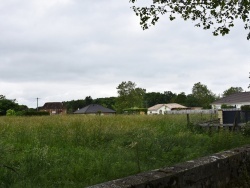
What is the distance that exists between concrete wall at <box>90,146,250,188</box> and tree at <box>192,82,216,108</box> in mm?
95720

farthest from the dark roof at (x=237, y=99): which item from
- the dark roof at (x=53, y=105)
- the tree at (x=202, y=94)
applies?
the dark roof at (x=53, y=105)

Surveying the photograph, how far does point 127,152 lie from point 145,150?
0.62m

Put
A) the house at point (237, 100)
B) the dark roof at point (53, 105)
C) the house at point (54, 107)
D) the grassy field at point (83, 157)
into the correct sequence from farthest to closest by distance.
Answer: the dark roof at point (53, 105) → the house at point (54, 107) → the house at point (237, 100) → the grassy field at point (83, 157)

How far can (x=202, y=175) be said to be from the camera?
13.6ft

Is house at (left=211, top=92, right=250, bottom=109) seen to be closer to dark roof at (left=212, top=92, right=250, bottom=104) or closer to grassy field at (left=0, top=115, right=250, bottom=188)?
dark roof at (left=212, top=92, right=250, bottom=104)

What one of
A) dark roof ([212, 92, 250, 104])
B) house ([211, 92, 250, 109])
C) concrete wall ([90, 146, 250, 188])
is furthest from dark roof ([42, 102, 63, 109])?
concrete wall ([90, 146, 250, 188])

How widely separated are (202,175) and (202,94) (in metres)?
100

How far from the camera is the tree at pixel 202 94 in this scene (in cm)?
9900

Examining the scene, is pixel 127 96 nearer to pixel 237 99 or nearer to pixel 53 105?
pixel 237 99

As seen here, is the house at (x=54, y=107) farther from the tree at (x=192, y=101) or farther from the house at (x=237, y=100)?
the house at (x=237, y=100)

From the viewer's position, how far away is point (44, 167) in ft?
20.4

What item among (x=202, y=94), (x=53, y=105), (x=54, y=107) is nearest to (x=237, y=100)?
(x=202, y=94)

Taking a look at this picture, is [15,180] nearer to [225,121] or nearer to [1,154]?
[1,154]

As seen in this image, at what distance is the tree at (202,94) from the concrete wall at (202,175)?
95.7 meters
